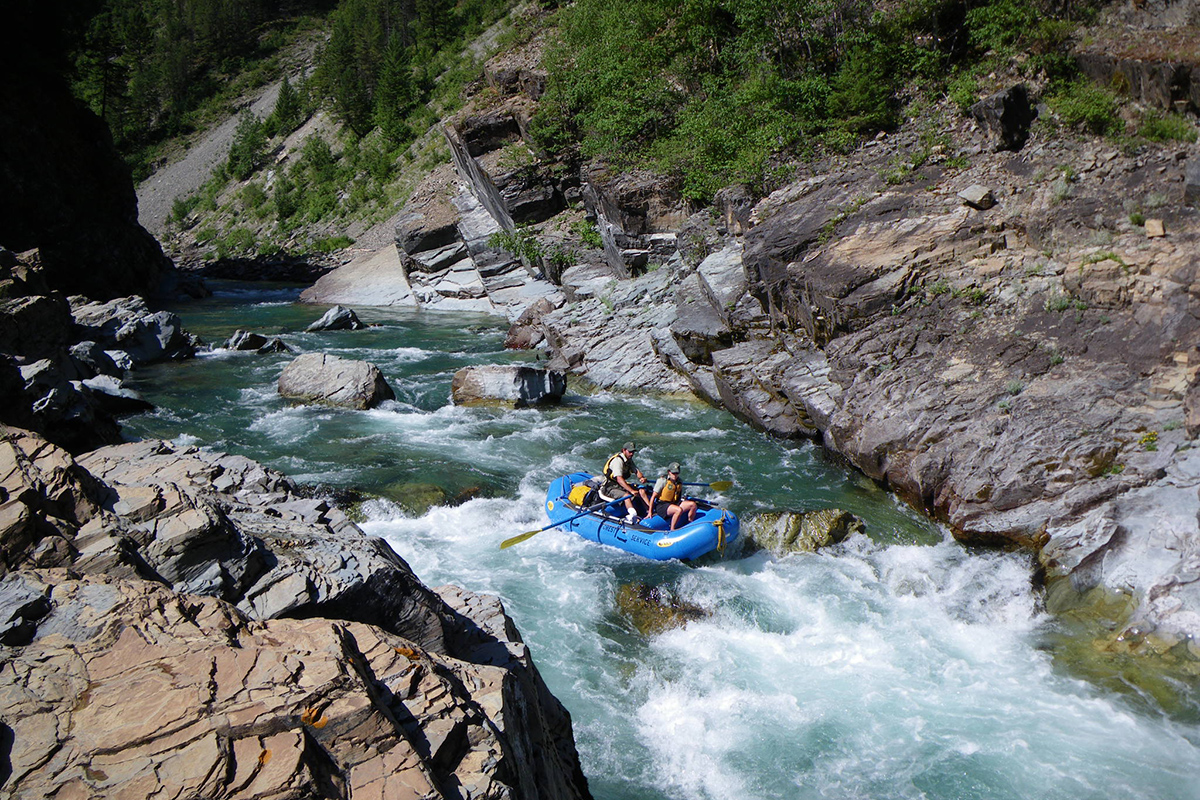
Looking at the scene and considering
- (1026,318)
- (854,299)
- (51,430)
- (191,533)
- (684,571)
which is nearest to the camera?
(191,533)

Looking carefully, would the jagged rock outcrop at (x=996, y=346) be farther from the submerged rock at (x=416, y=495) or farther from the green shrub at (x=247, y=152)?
the green shrub at (x=247, y=152)

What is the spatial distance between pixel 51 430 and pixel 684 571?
800cm

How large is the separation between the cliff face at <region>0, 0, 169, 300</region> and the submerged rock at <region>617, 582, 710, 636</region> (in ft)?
72.4

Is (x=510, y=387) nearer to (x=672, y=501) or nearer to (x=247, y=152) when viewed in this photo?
(x=672, y=501)

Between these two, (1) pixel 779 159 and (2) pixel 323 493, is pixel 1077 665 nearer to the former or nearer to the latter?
(2) pixel 323 493

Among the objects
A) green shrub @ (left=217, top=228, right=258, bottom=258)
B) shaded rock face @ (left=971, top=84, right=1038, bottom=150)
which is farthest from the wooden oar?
green shrub @ (left=217, top=228, right=258, bottom=258)

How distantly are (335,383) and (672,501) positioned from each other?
7770mm

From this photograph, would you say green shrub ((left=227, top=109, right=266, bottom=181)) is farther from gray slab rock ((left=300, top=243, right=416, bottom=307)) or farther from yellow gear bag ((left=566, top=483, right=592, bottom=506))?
yellow gear bag ((left=566, top=483, right=592, bottom=506))

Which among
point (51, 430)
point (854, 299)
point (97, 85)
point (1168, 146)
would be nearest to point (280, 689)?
point (51, 430)

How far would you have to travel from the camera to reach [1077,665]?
6.30 meters

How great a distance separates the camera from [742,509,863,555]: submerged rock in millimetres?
8406

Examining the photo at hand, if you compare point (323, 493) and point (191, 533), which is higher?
point (191, 533)

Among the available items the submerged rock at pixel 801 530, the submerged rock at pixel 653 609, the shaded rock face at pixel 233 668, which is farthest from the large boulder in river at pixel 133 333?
the submerged rock at pixel 801 530

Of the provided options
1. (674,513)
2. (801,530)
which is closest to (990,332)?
(801,530)
